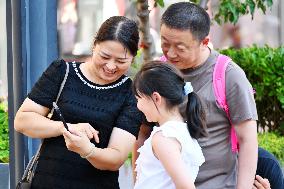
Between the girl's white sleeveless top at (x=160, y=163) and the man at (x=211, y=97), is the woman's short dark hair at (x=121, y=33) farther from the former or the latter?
the girl's white sleeveless top at (x=160, y=163)

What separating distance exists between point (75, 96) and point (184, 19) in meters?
0.61

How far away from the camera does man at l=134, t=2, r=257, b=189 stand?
11.0ft

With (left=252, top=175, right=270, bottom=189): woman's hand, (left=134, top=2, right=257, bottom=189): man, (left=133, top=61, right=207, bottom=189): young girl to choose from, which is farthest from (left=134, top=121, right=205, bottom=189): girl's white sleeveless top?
(left=252, top=175, right=270, bottom=189): woman's hand

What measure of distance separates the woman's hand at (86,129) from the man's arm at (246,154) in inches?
24.7

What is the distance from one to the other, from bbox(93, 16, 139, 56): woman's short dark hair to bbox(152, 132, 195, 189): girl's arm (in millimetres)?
559

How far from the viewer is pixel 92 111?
11.4ft

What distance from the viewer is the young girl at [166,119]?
Result: 3127 mm

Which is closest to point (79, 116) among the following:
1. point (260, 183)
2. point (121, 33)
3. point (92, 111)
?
point (92, 111)

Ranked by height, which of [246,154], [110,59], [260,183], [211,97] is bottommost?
[260,183]

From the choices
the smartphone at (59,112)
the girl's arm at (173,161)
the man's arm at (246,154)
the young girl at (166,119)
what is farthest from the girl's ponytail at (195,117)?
the smartphone at (59,112)

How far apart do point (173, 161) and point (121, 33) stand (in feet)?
2.34

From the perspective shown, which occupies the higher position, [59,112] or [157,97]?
[157,97]

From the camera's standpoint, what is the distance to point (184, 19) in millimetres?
3352

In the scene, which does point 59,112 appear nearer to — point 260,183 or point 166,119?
point 166,119
